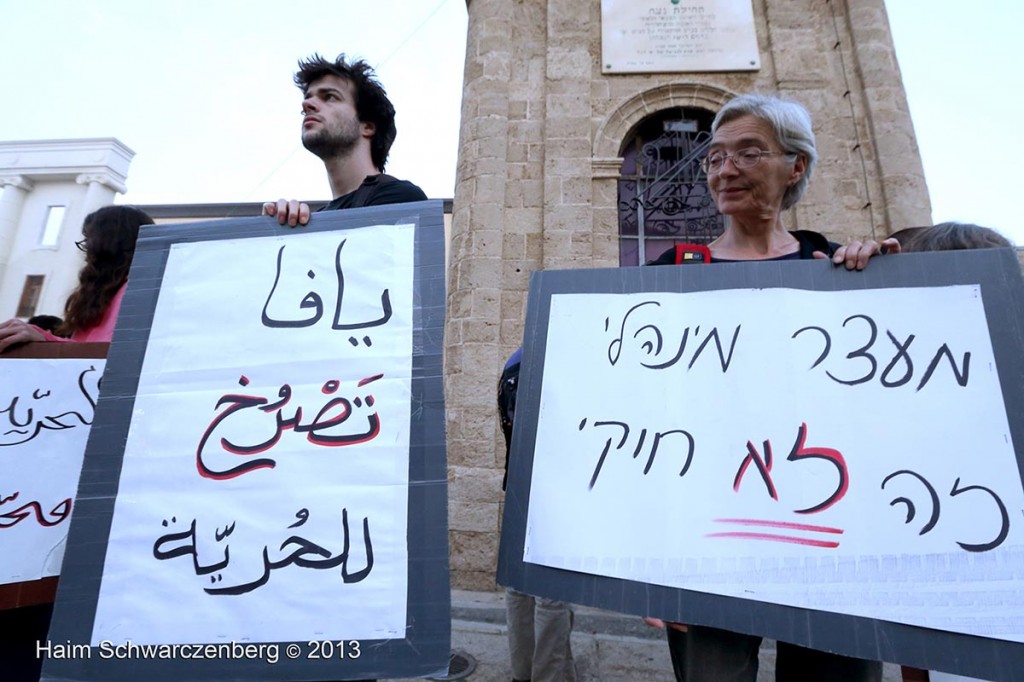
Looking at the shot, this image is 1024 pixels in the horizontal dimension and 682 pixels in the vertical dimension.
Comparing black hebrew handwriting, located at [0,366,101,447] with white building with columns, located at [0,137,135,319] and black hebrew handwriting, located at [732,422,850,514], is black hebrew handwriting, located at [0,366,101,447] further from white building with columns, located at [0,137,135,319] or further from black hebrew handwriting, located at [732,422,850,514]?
white building with columns, located at [0,137,135,319]

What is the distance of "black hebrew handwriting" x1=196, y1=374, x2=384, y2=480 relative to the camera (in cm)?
107

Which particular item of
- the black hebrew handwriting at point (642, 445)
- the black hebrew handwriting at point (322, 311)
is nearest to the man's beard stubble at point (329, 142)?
the black hebrew handwriting at point (322, 311)

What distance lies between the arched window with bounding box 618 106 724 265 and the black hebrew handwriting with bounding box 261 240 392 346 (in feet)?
13.6

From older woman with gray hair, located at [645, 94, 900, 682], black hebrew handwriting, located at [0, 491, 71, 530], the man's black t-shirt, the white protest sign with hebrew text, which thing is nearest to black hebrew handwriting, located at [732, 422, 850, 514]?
the white protest sign with hebrew text

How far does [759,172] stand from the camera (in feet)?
5.05

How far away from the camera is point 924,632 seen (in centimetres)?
89

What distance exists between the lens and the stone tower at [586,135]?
4.62m

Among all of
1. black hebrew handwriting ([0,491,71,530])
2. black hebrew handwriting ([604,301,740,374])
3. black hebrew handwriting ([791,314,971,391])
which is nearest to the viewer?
black hebrew handwriting ([791,314,971,391])

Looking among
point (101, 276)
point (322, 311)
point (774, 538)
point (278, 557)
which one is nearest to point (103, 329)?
point (101, 276)

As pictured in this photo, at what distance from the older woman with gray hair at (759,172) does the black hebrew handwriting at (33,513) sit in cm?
189

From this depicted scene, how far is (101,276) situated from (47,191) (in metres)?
25.8

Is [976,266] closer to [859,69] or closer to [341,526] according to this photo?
[341,526]

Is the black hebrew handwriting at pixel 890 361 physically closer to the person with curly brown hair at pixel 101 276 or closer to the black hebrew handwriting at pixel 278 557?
the black hebrew handwriting at pixel 278 557

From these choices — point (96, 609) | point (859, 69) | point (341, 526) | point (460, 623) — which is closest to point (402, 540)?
point (341, 526)
